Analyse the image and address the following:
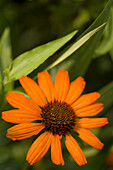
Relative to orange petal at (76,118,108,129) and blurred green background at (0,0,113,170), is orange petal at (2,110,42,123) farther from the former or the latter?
blurred green background at (0,0,113,170)

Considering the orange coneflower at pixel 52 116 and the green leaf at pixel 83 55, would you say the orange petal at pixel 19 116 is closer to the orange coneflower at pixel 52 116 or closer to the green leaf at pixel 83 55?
the orange coneflower at pixel 52 116

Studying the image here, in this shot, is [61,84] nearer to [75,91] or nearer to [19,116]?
[75,91]

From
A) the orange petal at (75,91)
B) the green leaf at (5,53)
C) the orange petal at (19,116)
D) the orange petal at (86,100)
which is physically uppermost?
the green leaf at (5,53)

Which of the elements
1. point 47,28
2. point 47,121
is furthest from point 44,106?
point 47,28

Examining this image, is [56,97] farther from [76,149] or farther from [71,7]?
[71,7]

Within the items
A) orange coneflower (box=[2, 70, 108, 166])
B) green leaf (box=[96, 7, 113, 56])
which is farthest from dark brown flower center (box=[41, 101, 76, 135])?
green leaf (box=[96, 7, 113, 56])

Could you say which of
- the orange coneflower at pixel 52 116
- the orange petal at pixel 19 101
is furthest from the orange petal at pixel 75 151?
the orange petal at pixel 19 101
